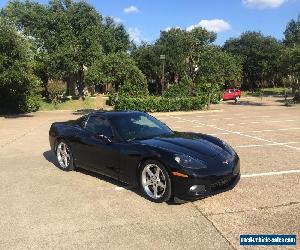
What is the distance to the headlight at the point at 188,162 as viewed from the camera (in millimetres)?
5660

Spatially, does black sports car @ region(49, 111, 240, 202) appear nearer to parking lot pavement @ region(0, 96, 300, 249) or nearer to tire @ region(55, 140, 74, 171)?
tire @ region(55, 140, 74, 171)

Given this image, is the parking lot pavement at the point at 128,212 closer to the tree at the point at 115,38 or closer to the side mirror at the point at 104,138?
the side mirror at the point at 104,138

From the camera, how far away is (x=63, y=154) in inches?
328

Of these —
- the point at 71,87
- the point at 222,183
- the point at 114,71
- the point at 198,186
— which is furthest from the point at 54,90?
the point at 198,186

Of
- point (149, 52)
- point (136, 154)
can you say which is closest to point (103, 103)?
point (149, 52)

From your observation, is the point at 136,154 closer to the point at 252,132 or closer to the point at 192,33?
the point at 252,132

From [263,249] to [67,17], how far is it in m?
33.8

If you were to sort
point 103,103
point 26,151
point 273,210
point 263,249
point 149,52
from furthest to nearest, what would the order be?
point 149,52 → point 103,103 → point 26,151 → point 273,210 → point 263,249

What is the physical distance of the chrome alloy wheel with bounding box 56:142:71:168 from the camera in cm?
815

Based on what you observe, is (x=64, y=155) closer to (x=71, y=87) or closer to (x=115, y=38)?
(x=71, y=87)

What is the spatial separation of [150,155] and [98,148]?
140 centimetres

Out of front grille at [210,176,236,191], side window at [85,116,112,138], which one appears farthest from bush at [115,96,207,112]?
front grille at [210,176,236,191]

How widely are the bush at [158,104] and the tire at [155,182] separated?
20.0 metres

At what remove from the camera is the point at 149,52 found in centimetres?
5156
